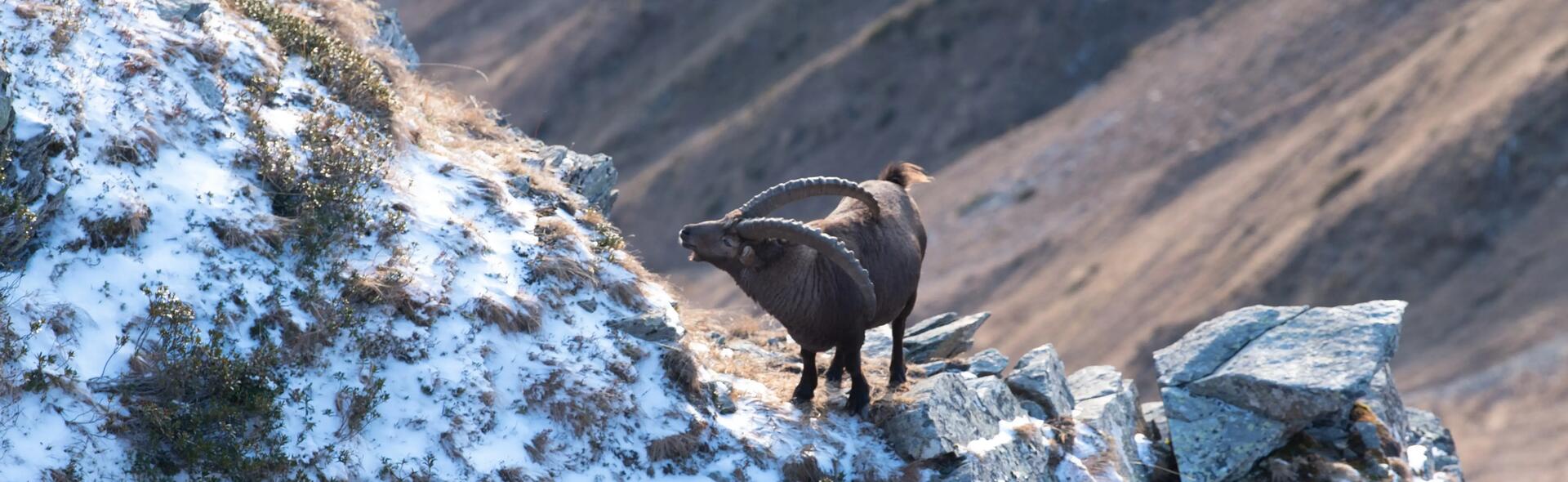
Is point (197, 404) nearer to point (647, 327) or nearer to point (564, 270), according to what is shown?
point (564, 270)

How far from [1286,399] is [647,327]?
23.3 feet

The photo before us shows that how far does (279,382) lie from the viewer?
455 inches

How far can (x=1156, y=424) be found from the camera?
16641mm

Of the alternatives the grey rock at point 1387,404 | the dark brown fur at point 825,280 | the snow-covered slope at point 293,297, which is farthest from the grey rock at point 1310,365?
the snow-covered slope at point 293,297

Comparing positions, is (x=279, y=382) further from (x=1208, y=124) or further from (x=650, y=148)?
(x=650, y=148)

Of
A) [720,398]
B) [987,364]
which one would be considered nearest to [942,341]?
[987,364]

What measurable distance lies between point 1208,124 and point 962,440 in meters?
52.7

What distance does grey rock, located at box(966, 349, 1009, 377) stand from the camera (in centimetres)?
1588

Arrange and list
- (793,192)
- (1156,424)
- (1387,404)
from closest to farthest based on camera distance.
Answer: (793,192) → (1387,404) → (1156,424)

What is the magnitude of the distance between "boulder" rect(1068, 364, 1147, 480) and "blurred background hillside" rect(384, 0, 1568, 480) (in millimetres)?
14052

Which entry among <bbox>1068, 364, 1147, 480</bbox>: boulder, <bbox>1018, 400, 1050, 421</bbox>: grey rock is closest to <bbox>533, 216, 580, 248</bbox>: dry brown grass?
<bbox>1018, 400, 1050, 421</bbox>: grey rock

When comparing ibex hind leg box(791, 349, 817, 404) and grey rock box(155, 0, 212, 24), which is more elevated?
grey rock box(155, 0, 212, 24)

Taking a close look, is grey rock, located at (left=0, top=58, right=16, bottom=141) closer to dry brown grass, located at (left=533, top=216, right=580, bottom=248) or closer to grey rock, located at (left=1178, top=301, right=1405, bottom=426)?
dry brown grass, located at (left=533, top=216, right=580, bottom=248)

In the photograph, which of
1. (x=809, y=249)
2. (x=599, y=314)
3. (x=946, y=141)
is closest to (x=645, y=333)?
(x=599, y=314)
